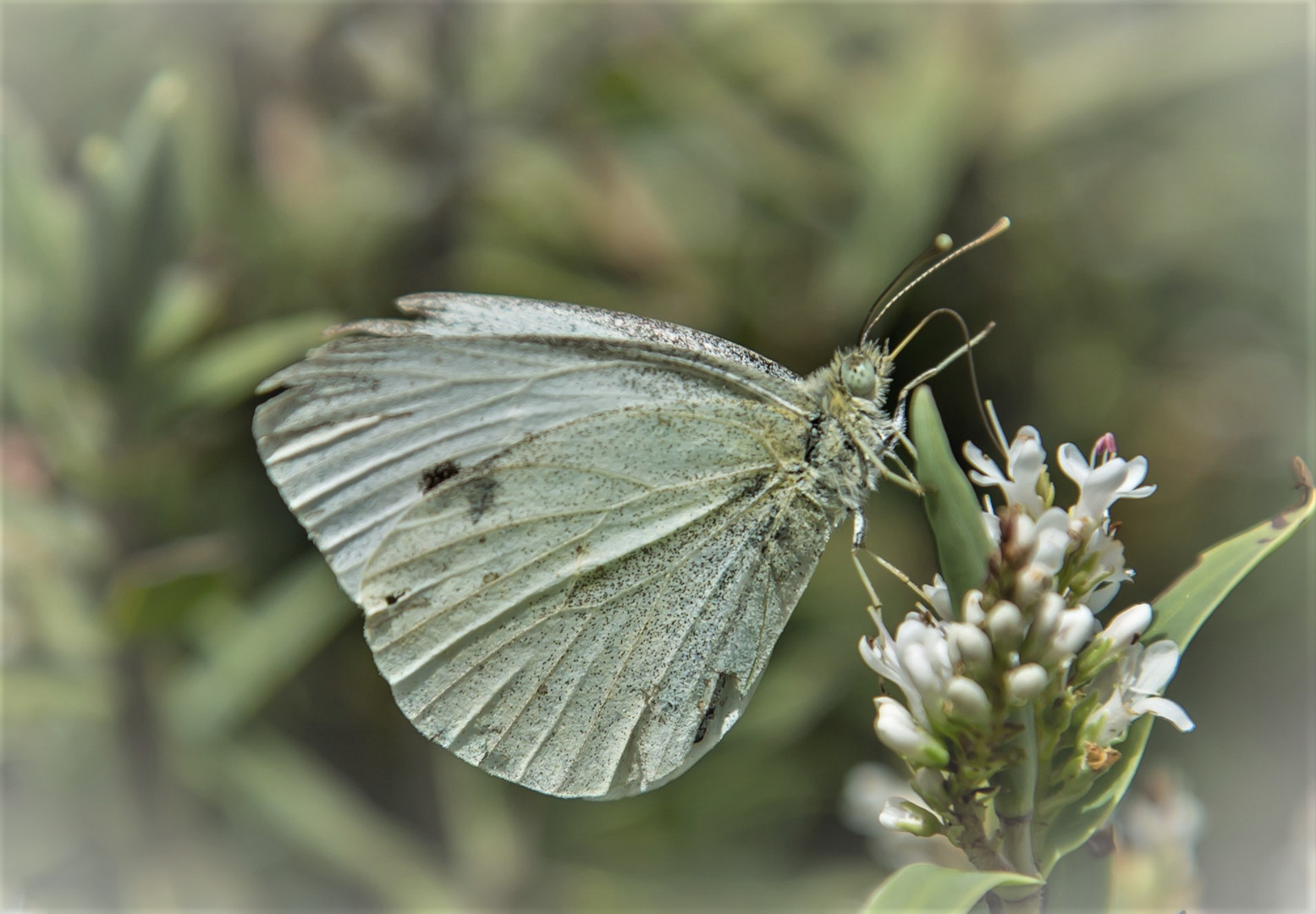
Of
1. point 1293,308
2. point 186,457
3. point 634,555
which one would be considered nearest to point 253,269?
point 186,457

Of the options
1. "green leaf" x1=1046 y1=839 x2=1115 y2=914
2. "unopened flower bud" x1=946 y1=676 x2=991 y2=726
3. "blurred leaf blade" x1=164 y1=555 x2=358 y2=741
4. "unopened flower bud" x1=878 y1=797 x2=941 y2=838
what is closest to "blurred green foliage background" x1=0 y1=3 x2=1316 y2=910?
"blurred leaf blade" x1=164 y1=555 x2=358 y2=741

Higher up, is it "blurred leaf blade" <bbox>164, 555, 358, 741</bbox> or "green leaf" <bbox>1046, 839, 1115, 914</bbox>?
"green leaf" <bbox>1046, 839, 1115, 914</bbox>

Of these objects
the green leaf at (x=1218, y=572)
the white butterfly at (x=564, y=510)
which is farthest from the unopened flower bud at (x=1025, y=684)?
the white butterfly at (x=564, y=510)

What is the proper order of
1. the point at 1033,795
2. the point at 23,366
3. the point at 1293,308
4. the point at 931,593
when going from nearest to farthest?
the point at 1033,795, the point at 931,593, the point at 23,366, the point at 1293,308

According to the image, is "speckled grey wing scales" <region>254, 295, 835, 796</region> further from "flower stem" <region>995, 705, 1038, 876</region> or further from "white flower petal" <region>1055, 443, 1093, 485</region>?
"flower stem" <region>995, 705, 1038, 876</region>

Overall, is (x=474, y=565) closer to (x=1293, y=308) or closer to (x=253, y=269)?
A: (x=253, y=269)

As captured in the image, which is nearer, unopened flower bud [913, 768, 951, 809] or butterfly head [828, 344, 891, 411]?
unopened flower bud [913, 768, 951, 809]

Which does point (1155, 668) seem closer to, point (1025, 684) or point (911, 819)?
point (1025, 684)
